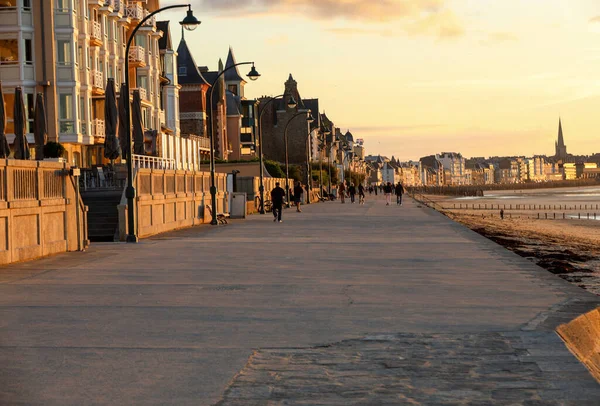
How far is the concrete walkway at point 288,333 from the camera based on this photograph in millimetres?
6656

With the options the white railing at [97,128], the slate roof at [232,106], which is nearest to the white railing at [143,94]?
the white railing at [97,128]

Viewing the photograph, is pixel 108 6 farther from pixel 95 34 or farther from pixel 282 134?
pixel 282 134

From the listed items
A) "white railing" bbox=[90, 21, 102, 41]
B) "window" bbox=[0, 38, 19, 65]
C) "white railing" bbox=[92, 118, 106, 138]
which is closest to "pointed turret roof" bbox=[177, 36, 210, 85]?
"white railing" bbox=[90, 21, 102, 41]

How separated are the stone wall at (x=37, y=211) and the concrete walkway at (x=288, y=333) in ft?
2.95

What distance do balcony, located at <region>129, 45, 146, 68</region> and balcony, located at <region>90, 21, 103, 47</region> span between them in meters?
5.99

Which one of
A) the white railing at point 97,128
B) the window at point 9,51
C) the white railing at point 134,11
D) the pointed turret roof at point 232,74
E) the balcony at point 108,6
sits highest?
the pointed turret roof at point 232,74

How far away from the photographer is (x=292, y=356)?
793 centimetres

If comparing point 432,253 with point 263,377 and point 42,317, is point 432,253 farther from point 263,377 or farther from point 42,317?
point 263,377

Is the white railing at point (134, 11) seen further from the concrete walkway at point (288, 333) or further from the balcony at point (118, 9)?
the concrete walkway at point (288, 333)

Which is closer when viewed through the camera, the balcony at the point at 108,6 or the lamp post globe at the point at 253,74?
the lamp post globe at the point at 253,74

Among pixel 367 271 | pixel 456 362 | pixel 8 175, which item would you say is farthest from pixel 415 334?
pixel 8 175

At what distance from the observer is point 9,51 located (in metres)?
46.5

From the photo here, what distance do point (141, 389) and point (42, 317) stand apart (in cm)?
405

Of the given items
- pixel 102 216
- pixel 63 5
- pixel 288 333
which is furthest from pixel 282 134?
pixel 288 333
